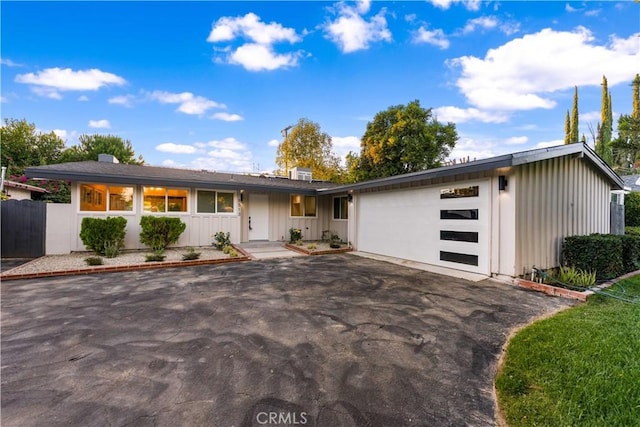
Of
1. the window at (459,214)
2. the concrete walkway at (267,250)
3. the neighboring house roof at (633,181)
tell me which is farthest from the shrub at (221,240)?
the neighboring house roof at (633,181)

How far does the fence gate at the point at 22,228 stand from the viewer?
7.76 m

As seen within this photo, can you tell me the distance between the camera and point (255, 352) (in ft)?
8.99

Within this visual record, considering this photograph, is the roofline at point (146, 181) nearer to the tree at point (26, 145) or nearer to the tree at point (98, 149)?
the tree at point (26, 145)

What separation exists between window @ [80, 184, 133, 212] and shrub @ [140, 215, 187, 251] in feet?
3.45

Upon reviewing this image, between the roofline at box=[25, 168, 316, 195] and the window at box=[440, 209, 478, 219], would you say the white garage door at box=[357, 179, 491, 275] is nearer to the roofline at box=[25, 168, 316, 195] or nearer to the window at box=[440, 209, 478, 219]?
the window at box=[440, 209, 478, 219]

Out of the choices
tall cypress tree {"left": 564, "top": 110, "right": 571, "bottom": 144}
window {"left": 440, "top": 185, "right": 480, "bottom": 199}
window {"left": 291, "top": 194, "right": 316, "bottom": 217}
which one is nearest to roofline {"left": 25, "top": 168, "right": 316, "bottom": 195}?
window {"left": 291, "top": 194, "right": 316, "bottom": 217}

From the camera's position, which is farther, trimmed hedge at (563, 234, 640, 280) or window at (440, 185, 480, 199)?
window at (440, 185, 480, 199)

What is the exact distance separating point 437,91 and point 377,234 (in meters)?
11.0

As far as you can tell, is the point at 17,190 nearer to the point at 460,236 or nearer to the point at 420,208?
the point at 420,208

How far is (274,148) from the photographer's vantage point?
26.7 metres

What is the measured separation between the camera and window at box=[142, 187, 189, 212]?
30.8 feet

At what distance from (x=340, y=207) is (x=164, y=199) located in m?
7.18

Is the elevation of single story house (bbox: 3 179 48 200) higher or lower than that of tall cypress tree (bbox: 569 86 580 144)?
lower

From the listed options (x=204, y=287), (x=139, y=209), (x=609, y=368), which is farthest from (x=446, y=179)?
(x=139, y=209)
